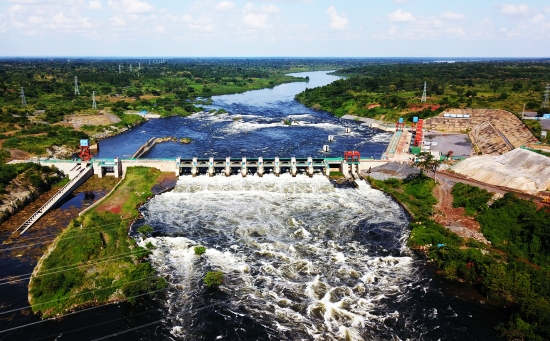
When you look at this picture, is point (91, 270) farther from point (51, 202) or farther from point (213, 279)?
point (51, 202)

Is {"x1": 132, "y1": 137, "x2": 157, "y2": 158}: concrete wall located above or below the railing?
above

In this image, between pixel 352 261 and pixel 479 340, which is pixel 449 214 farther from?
pixel 479 340

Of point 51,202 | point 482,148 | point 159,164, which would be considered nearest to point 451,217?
point 482,148

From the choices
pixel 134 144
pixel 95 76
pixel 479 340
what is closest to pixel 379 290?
pixel 479 340

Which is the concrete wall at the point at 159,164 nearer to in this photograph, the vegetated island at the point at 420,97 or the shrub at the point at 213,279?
the shrub at the point at 213,279

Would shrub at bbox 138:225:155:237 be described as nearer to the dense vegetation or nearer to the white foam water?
the white foam water

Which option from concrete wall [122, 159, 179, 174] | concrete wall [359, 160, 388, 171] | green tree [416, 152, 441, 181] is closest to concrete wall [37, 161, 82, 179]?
concrete wall [122, 159, 179, 174]
